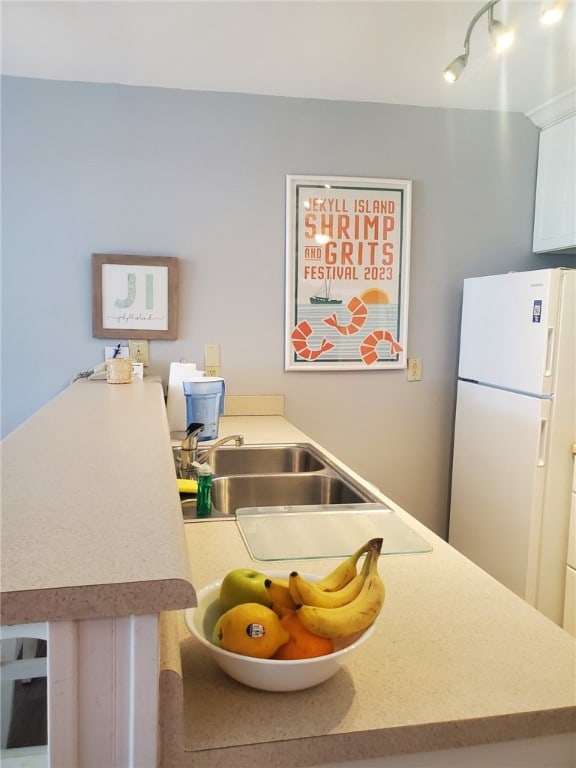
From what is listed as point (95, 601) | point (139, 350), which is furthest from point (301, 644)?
point (139, 350)

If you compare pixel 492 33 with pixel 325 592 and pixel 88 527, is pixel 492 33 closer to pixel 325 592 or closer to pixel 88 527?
pixel 325 592

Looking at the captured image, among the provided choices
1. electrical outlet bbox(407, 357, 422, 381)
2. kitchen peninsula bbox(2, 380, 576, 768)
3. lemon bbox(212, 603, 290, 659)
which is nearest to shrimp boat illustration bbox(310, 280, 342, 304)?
electrical outlet bbox(407, 357, 422, 381)

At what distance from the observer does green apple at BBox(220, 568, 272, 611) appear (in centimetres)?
81

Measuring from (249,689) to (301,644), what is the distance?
111 millimetres

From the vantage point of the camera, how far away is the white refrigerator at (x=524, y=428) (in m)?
2.32

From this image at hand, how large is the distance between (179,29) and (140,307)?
3.63 feet

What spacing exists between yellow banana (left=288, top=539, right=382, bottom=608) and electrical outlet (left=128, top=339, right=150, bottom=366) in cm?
202

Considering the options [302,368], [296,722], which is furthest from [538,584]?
[296,722]

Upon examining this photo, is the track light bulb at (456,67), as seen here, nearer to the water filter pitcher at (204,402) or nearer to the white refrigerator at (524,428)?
the white refrigerator at (524,428)

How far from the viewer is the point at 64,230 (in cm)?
259

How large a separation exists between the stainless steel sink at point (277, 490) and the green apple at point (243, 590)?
960 millimetres

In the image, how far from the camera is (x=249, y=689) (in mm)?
788

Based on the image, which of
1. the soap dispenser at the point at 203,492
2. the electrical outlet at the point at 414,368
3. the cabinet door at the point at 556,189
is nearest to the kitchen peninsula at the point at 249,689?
the soap dispenser at the point at 203,492

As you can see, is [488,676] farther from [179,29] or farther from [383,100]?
[383,100]
